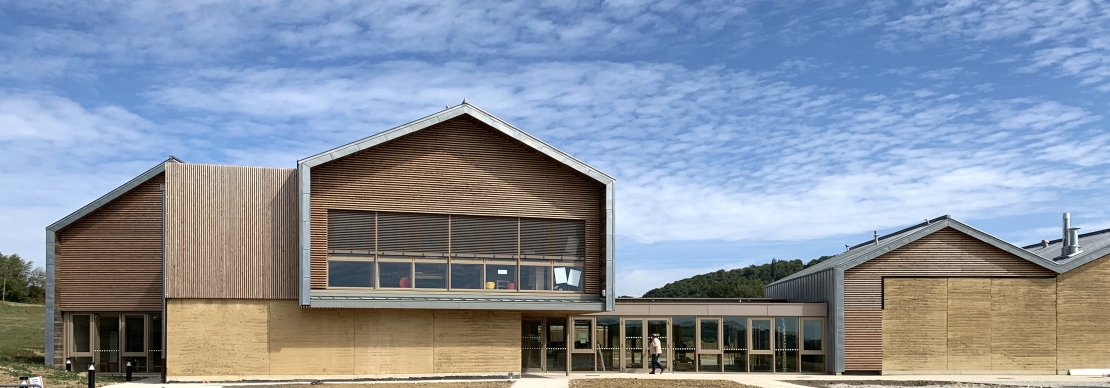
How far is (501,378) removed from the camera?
26.3 meters

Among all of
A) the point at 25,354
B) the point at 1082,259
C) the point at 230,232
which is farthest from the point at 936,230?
the point at 25,354

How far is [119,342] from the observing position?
90.2ft

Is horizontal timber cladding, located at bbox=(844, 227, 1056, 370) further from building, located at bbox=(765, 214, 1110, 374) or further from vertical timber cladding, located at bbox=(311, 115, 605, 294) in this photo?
vertical timber cladding, located at bbox=(311, 115, 605, 294)

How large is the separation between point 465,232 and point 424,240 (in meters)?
1.16

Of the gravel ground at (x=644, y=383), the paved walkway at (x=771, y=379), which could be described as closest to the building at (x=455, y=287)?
the paved walkway at (x=771, y=379)

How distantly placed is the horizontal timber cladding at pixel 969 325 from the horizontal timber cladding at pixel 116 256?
22.1 metres

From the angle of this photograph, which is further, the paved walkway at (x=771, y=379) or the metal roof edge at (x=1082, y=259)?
the metal roof edge at (x=1082, y=259)

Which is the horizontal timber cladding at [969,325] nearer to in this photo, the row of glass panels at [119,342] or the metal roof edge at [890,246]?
the metal roof edge at [890,246]

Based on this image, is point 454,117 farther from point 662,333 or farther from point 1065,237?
point 1065,237

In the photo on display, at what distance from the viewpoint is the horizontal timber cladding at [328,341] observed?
81.5 ft

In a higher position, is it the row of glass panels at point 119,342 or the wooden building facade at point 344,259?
the wooden building facade at point 344,259

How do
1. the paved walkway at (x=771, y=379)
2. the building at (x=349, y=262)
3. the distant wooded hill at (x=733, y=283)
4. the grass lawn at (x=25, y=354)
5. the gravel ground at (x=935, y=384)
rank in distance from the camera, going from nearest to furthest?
the grass lawn at (x=25, y=354), the paved walkway at (x=771, y=379), the building at (x=349, y=262), the gravel ground at (x=935, y=384), the distant wooded hill at (x=733, y=283)

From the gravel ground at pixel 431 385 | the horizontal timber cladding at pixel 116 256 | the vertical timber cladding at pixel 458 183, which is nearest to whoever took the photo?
the gravel ground at pixel 431 385

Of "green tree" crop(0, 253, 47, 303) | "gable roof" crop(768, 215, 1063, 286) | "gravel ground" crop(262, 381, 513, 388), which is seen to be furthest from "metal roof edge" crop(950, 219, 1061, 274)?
"green tree" crop(0, 253, 47, 303)
